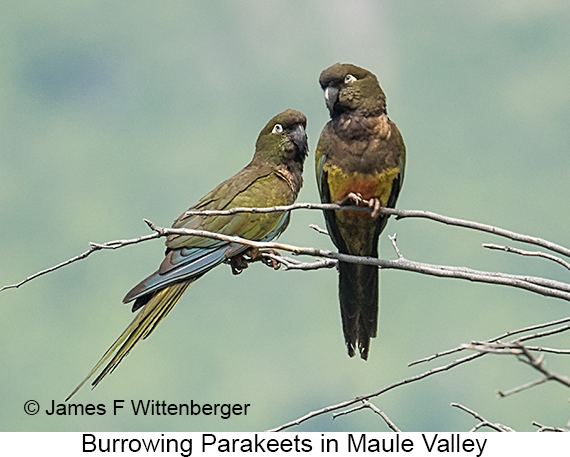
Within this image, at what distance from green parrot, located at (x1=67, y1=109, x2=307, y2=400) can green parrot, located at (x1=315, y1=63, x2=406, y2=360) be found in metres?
0.59

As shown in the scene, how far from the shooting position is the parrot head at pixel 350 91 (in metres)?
3.27

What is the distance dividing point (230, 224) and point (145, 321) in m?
0.71

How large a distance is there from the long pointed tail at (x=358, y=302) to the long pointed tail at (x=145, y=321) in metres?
0.81

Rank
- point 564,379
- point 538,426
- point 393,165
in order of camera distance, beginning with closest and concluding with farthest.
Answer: point 564,379
point 538,426
point 393,165

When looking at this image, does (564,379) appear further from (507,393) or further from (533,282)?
(533,282)

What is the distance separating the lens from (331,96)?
329cm

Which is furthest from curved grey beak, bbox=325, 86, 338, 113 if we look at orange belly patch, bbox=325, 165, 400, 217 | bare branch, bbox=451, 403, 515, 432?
bare branch, bbox=451, 403, 515, 432

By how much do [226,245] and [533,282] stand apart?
173 cm

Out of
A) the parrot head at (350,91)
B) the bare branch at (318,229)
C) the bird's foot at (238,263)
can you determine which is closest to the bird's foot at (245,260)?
the bird's foot at (238,263)

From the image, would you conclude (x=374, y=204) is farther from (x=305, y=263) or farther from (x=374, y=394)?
(x=374, y=394)

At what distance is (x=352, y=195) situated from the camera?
300 centimetres

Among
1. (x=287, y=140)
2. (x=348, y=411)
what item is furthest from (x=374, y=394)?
(x=287, y=140)

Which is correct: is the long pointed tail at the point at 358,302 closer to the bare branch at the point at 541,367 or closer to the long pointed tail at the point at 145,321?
the long pointed tail at the point at 145,321
